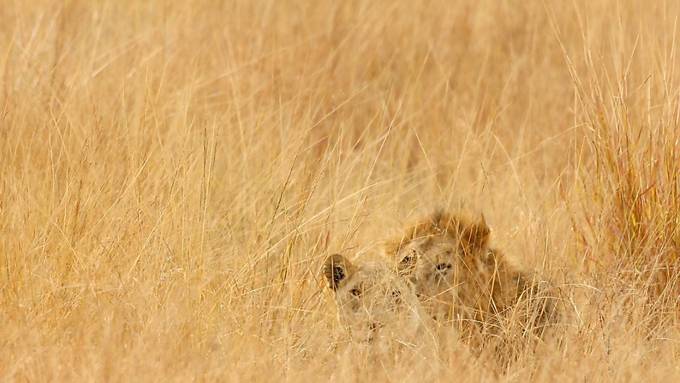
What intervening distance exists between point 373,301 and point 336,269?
137 mm

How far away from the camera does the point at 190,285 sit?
3857 millimetres

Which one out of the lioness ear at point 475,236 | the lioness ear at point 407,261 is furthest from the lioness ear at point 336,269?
the lioness ear at point 475,236

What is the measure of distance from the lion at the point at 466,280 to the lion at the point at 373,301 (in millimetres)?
66

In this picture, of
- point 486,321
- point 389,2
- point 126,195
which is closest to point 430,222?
point 486,321

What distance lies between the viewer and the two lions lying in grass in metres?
3.63

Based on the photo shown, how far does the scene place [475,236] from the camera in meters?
3.80

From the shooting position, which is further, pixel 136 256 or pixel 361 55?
pixel 361 55

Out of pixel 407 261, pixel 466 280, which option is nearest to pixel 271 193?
pixel 407 261

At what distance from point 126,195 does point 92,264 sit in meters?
0.33

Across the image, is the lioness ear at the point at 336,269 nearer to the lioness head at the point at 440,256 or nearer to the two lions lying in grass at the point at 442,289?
the two lions lying in grass at the point at 442,289

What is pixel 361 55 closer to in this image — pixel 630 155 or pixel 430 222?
pixel 630 155

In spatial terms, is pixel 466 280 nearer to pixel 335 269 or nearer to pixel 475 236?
pixel 475 236

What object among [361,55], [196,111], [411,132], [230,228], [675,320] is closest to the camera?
[675,320]

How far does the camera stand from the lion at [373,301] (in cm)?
362
